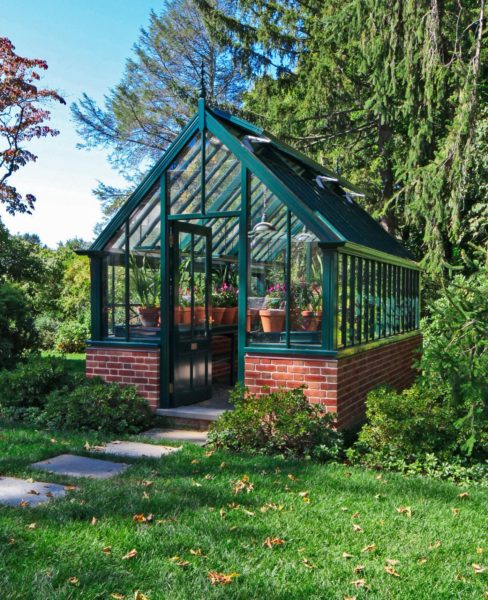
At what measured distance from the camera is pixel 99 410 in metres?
7.61

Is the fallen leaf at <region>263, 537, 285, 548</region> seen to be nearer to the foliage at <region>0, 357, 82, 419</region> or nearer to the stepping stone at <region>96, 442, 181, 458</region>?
the stepping stone at <region>96, 442, 181, 458</region>

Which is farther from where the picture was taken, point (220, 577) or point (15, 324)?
point (15, 324)

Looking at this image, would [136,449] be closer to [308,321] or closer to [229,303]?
[308,321]

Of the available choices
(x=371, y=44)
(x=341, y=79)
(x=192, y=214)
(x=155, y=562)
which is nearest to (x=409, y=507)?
(x=155, y=562)

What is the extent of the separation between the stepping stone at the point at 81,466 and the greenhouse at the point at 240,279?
81.2 inches

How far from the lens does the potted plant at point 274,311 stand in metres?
7.64

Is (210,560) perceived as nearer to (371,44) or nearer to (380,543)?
(380,543)

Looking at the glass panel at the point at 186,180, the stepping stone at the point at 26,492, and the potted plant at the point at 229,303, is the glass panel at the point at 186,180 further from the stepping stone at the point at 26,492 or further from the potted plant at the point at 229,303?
the stepping stone at the point at 26,492

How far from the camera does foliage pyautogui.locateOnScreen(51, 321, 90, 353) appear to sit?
18875mm

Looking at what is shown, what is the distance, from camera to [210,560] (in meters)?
3.95

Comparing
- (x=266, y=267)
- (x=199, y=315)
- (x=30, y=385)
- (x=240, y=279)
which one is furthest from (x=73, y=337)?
(x=266, y=267)

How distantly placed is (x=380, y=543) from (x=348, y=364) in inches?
140

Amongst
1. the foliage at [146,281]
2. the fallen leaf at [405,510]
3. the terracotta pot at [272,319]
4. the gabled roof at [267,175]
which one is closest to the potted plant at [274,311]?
the terracotta pot at [272,319]

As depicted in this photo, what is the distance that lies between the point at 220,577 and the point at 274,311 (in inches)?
167
